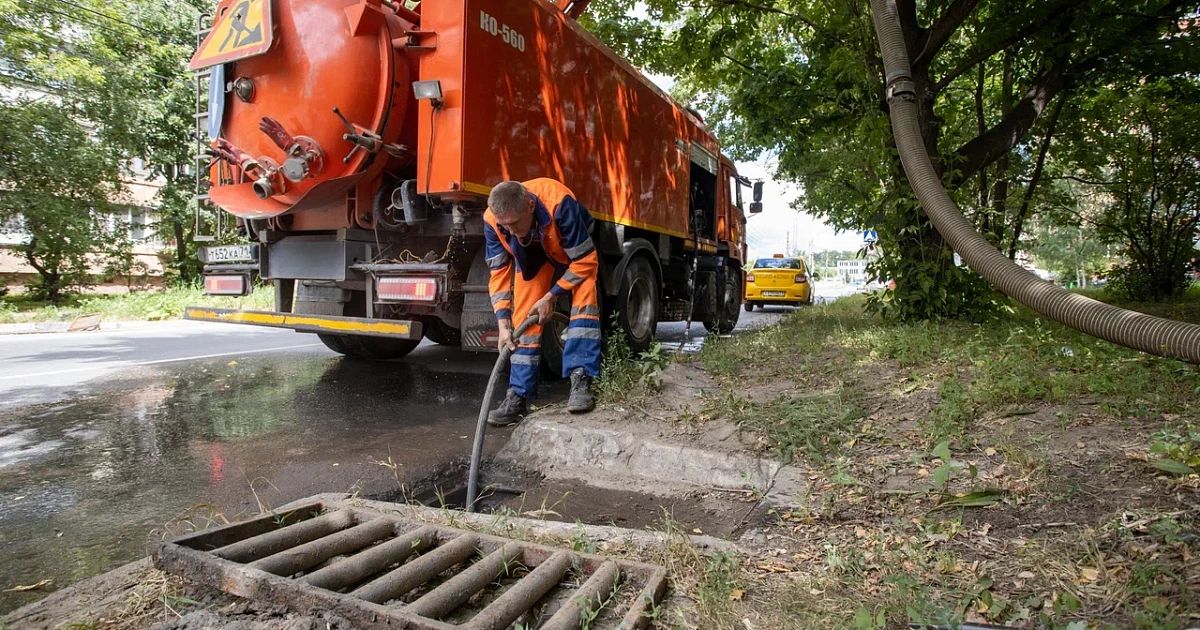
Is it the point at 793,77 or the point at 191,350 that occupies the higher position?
the point at 793,77

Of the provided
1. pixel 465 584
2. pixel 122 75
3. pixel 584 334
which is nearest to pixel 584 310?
pixel 584 334

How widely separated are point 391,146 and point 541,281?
141 cm

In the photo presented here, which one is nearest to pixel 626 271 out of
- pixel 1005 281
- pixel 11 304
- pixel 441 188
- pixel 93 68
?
pixel 441 188

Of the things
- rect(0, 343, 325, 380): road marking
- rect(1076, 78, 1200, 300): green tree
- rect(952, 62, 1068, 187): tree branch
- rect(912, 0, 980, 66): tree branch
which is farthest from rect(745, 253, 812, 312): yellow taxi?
rect(0, 343, 325, 380): road marking

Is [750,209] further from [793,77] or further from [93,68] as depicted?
[93,68]

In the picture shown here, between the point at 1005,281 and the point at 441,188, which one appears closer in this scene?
the point at 1005,281

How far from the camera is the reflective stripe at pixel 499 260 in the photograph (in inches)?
153

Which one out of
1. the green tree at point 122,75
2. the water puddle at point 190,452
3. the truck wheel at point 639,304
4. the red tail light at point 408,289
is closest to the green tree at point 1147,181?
the truck wheel at point 639,304

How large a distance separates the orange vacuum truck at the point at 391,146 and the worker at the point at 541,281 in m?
0.41

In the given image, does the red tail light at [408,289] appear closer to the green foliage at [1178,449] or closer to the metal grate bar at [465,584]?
the metal grate bar at [465,584]

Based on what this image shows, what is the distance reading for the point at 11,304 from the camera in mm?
13453

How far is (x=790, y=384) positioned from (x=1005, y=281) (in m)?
1.31

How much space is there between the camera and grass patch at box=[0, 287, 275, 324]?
11773 mm

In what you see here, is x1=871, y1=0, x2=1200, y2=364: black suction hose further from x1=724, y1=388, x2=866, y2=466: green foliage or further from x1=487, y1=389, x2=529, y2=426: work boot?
x1=487, y1=389, x2=529, y2=426: work boot
